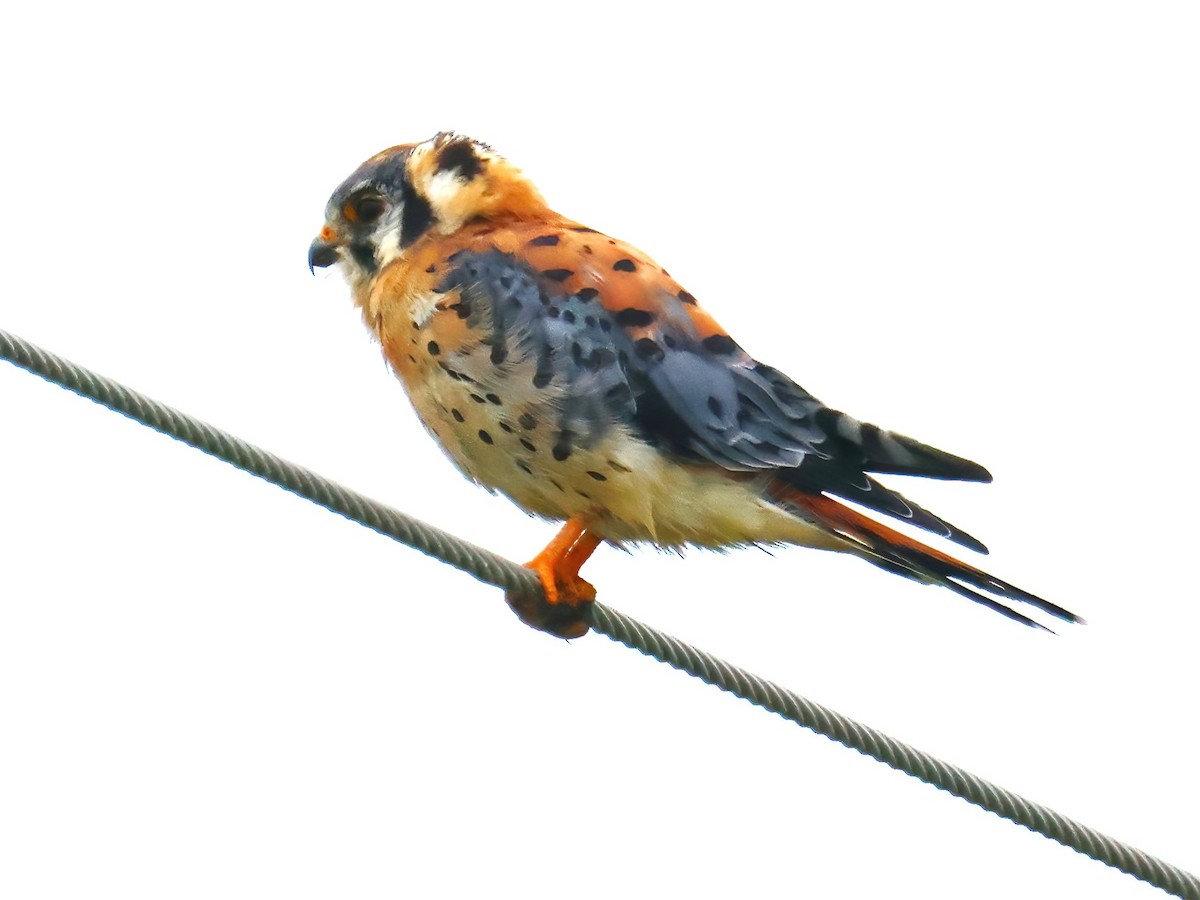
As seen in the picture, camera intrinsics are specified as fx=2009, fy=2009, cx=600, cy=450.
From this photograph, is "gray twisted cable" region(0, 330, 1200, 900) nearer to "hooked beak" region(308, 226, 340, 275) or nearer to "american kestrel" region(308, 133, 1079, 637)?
"american kestrel" region(308, 133, 1079, 637)

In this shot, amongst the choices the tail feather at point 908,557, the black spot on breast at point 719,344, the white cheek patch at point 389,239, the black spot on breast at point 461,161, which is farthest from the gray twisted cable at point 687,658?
the black spot on breast at point 461,161

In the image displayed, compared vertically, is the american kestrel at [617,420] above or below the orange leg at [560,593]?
above

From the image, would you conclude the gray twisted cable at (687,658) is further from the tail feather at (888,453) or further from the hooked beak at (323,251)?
the hooked beak at (323,251)

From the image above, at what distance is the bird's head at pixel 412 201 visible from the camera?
580 centimetres

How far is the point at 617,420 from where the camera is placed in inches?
205

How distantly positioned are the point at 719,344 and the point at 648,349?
218mm

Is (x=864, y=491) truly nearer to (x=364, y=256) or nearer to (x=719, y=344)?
(x=719, y=344)

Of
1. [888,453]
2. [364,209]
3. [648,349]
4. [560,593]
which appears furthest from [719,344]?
[364,209]

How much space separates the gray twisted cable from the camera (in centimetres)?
383

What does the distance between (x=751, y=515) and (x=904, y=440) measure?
450mm

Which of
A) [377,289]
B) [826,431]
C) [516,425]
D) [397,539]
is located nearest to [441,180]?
[377,289]

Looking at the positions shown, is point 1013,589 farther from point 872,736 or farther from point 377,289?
point 377,289

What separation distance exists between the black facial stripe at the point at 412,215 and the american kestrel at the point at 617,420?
0.22m

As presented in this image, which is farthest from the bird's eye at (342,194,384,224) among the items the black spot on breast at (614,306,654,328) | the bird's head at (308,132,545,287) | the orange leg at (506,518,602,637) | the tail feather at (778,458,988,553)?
the tail feather at (778,458,988,553)
